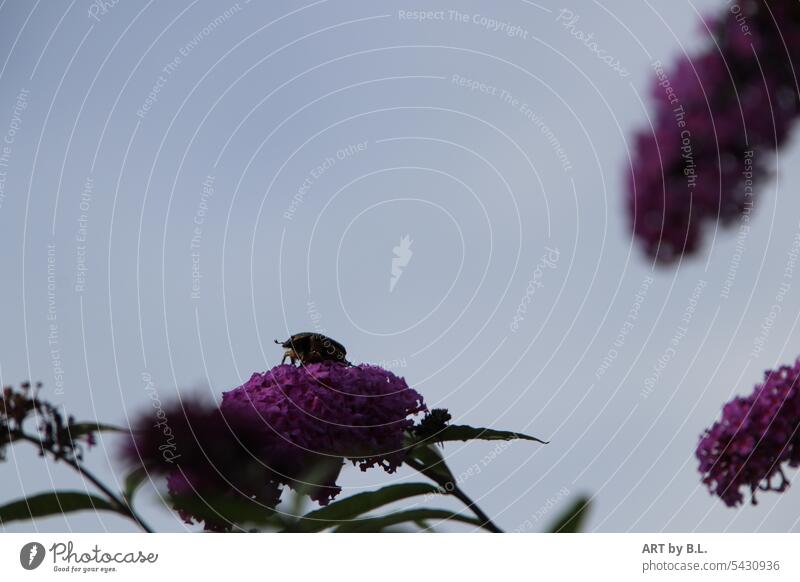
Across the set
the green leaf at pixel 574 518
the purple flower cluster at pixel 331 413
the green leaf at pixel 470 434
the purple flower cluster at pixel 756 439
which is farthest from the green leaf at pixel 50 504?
the purple flower cluster at pixel 756 439

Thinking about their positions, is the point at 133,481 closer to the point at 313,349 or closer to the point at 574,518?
the point at 313,349

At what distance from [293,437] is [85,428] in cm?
36

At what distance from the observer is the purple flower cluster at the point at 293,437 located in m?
1.06

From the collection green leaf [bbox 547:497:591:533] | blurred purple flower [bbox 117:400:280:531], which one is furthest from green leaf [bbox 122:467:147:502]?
green leaf [bbox 547:497:591:533]

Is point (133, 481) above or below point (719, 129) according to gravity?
below

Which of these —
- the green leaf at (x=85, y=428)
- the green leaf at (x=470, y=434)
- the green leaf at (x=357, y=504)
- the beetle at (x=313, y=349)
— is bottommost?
the green leaf at (x=357, y=504)

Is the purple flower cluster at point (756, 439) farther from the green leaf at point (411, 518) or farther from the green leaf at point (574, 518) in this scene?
the green leaf at point (411, 518)

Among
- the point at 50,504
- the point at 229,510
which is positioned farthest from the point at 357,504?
the point at 50,504

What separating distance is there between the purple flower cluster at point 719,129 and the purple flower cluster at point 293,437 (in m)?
0.60

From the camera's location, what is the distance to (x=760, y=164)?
1286mm

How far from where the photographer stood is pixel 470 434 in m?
1.11
